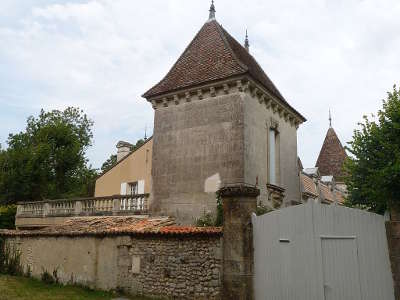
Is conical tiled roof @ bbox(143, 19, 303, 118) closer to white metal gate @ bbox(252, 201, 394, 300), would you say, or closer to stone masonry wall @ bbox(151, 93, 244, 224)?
stone masonry wall @ bbox(151, 93, 244, 224)

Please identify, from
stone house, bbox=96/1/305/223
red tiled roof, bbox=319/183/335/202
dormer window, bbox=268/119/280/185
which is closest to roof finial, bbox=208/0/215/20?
stone house, bbox=96/1/305/223

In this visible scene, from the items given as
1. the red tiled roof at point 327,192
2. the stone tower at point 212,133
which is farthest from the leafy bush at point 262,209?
the red tiled roof at point 327,192

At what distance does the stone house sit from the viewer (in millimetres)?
11539

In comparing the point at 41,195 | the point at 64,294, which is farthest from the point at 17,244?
the point at 41,195

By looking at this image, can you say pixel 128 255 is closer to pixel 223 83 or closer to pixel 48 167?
pixel 223 83

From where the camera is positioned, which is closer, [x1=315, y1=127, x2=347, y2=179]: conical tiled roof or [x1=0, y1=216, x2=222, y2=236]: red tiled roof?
[x1=0, y1=216, x2=222, y2=236]: red tiled roof

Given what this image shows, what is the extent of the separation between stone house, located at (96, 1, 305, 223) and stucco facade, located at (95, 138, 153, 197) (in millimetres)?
5057

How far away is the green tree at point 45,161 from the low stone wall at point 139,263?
435 inches

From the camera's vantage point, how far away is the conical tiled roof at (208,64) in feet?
39.9

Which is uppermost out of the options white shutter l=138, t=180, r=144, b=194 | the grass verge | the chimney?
the chimney

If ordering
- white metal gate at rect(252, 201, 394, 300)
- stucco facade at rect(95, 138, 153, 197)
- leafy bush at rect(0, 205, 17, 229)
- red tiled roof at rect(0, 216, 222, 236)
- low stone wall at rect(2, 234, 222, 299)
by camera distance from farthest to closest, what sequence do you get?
leafy bush at rect(0, 205, 17, 229)
stucco facade at rect(95, 138, 153, 197)
red tiled roof at rect(0, 216, 222, 236)
low stone wall at rect(2, 234, 222, 299)
white metal gate at rect(252, 201, 394, 300)

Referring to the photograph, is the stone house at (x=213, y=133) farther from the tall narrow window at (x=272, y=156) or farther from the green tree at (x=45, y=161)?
the green tree at (x=45, y=161)

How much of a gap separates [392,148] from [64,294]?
8669 mm

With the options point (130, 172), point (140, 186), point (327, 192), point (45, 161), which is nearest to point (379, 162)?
point (140, 186)
